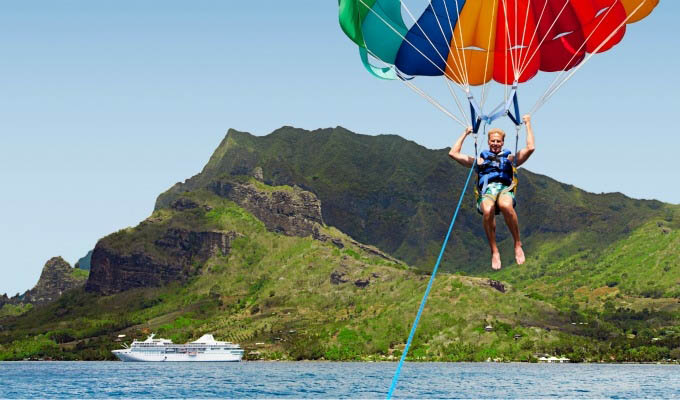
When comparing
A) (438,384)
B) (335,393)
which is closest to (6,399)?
(335,393)

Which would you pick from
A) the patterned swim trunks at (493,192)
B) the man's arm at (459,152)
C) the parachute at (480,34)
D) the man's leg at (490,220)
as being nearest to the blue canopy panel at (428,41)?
the parachute at (480,34)

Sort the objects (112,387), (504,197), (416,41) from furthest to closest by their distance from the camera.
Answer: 1. (112,387)
2. (416,41)
3. (504,197)

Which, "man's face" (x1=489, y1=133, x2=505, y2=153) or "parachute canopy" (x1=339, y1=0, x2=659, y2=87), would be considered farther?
"parachute canopy" (x1=339, y1=0, x2=659, y2=87)

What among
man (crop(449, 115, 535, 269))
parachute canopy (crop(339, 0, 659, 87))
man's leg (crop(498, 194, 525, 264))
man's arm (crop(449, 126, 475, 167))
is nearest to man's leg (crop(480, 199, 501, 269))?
man (crop(449, 115, 535, 269))

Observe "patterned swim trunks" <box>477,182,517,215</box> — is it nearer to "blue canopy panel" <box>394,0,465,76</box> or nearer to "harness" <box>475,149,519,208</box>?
"harness" <box>475,149,519,208</box>

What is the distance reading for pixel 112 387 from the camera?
517 ft

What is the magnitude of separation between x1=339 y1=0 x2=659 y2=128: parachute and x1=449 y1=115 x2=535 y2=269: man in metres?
7.12

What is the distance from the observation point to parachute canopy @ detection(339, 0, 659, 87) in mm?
28656

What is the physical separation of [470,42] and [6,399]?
11630 cm

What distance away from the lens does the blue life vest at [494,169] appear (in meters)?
21.3

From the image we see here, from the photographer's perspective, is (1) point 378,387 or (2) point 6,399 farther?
(1) point 378,387

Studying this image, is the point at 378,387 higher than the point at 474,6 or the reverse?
the reverse

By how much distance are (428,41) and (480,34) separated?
5.82 feet

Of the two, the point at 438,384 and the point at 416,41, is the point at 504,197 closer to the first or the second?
the point at 416,41
